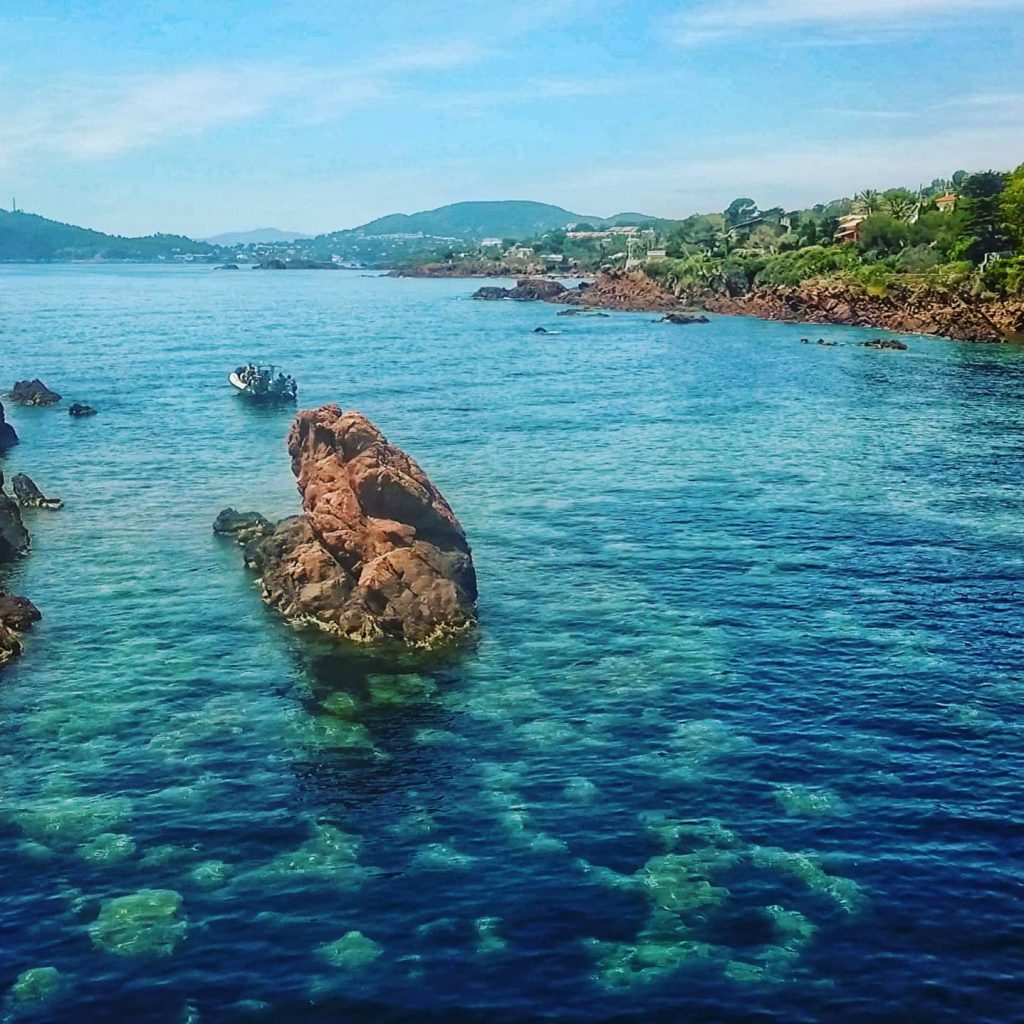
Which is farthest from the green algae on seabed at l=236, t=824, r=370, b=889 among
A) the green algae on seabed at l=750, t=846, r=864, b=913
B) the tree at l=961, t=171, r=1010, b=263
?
the tree at l=961, t=171, r=1010, b=263

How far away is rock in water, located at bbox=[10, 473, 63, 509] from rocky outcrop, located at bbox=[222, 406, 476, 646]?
23426 millimetres

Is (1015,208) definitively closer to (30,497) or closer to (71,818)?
(30,497)

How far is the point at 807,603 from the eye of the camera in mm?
61688

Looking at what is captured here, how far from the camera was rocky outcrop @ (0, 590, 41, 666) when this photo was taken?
181ft

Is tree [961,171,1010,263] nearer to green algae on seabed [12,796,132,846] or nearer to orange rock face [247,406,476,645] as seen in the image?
orange rock face [247,406,476,645]

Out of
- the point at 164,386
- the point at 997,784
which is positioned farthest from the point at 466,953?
the point at 164,386

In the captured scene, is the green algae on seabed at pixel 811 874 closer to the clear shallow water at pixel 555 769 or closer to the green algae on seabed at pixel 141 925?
the clear shallow water at pixel 555 769

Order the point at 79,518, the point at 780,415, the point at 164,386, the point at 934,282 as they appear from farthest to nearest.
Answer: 1. the point at 934,282
2. the point at 164,386
3. the point at 780,415
4. the point at 79,518

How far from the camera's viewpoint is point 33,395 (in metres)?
131

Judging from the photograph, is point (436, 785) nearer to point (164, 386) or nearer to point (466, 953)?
point (466, 953)

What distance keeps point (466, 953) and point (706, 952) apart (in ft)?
22.5

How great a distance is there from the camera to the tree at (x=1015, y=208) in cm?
17538

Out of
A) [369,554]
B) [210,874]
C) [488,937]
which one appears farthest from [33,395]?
[488,937]

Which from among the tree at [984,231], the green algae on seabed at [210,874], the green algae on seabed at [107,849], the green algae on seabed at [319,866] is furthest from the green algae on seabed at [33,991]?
the tree at [984,231]
